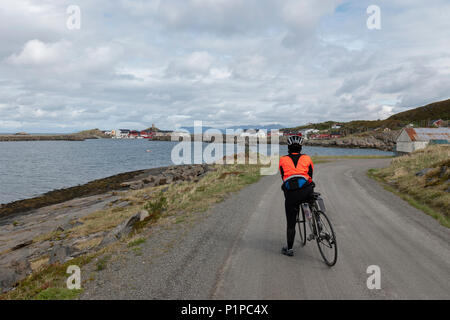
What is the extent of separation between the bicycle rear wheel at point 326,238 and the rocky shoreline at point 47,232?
21.3 ft

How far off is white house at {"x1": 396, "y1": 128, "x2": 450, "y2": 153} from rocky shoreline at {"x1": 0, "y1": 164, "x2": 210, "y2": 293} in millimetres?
39597

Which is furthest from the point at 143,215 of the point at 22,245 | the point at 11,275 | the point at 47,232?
the point at 47,232

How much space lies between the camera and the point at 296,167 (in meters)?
6.29

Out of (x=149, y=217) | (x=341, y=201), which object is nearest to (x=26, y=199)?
(x=149, y=217)

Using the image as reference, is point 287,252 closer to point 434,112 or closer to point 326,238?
point 326,238

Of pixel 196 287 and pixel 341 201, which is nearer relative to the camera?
pixel 196 287

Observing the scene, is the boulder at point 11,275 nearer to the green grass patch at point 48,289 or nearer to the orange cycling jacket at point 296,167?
the green grass patch at point 48,289

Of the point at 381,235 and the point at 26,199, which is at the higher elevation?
the point at 381,235

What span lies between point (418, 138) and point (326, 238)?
54.6m

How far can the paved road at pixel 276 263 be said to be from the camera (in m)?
4.96

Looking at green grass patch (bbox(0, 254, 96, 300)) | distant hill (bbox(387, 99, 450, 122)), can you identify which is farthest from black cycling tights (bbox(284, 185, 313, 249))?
distant hill (bbox(387, 99, 450, 122))

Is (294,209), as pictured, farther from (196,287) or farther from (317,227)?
(196,287)

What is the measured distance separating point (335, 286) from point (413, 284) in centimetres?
137
